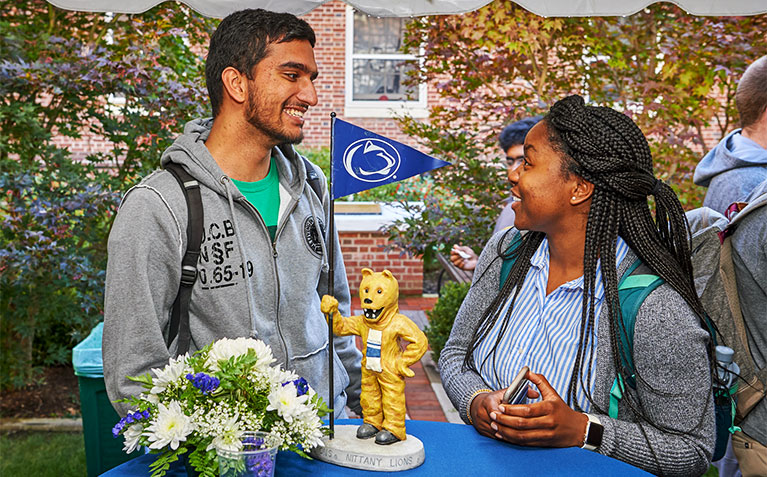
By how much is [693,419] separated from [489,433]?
51 centimetres

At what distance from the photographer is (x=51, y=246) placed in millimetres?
4582

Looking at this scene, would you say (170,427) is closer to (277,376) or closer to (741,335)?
(277,376)

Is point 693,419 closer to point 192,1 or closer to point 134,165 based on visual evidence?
point 192,1

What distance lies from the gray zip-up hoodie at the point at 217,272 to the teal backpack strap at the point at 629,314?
0.74 meters

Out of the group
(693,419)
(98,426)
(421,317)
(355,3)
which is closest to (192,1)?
(355,3)

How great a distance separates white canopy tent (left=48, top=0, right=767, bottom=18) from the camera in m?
2.87

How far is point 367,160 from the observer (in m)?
1.86

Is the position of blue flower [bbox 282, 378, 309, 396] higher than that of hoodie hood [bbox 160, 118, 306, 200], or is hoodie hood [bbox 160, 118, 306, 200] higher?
hoodie hood [bbox 160, 118, 306, 200]

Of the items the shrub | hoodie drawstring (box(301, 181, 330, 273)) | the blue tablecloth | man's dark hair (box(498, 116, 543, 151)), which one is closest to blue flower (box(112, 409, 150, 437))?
the blue tablecloth

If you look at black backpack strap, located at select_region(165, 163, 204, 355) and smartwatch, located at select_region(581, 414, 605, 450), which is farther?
black backpack strap, located at select_region(165, 163, 204, 355)

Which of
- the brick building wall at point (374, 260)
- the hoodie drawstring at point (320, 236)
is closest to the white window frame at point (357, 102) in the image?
the brick building wall at point (374, 260)

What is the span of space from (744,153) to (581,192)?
1.44 m

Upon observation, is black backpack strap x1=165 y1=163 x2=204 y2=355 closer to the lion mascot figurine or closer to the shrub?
the lion mascot figurine

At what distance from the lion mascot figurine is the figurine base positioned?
2 cm
